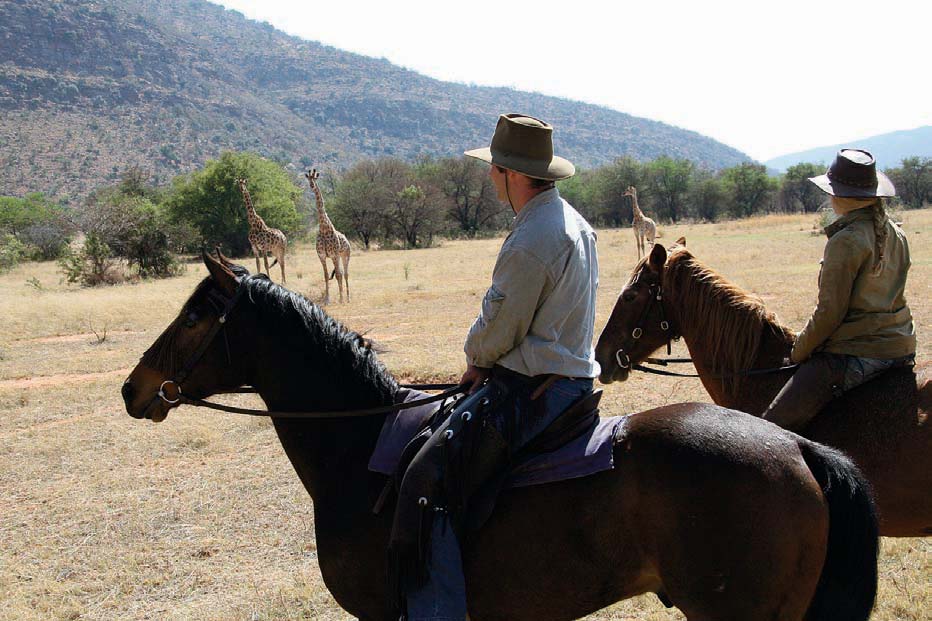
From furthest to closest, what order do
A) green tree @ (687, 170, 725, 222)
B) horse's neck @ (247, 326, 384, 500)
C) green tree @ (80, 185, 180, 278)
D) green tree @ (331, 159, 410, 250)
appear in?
green tree @ (687, 170, 725, 222) < green tree @ (331, 159, 410, 250) < green tree @ (80, 185, 180, 278) < horse's neck @ (247, 326, 384, 500)

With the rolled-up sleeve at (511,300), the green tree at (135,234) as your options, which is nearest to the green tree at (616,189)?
the green tree at (135,234)

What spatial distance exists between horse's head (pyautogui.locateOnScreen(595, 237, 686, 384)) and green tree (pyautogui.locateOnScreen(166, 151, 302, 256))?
118 ft

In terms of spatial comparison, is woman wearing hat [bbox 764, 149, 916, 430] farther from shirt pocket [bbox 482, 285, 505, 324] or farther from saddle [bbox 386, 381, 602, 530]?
shirt pocket [bbox 482, 285, 505, 324]

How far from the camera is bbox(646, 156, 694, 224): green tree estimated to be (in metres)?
68.0

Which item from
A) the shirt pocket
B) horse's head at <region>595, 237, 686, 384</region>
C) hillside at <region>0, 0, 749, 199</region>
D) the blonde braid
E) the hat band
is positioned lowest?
horse's head at <region>595, 237, 686, 384</region>

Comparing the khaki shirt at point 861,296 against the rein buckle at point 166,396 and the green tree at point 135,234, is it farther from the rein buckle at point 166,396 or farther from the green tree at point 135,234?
the green tree at point 135,234

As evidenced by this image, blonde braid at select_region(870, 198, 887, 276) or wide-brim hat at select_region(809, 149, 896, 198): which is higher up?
wide-brim hat at select_region(809, 149, 896, 198)

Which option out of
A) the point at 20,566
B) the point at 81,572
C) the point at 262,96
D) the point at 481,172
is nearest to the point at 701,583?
the point at 81,572

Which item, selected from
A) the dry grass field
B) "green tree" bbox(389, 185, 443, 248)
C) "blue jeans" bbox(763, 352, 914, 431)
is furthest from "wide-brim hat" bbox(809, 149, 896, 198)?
"green tree" bbox(389, 185, 443, 248)

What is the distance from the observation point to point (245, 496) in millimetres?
6957

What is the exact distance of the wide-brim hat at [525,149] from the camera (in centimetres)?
295

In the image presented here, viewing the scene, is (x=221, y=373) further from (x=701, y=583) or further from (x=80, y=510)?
(x=80, y=510)

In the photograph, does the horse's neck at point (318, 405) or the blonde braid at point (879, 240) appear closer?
the horse's neck at point (318, 405)

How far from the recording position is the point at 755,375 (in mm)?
4547
